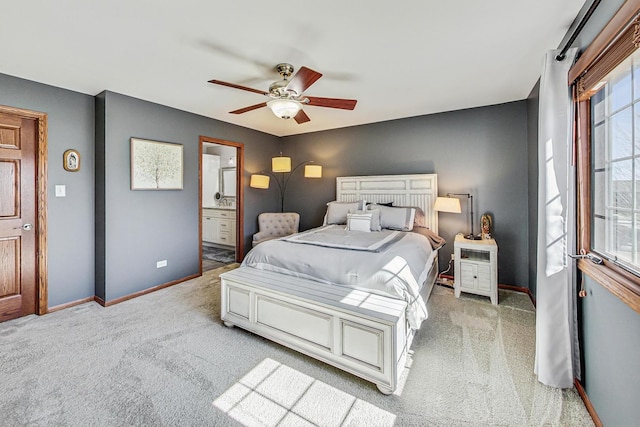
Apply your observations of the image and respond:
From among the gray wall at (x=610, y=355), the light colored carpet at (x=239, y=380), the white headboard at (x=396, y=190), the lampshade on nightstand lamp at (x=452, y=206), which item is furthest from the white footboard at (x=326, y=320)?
the white headboard at (x=396, y=190)

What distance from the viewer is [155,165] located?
3.64 meters

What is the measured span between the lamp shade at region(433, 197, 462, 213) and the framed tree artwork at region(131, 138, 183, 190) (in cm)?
359

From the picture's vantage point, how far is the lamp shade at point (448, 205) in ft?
11.9

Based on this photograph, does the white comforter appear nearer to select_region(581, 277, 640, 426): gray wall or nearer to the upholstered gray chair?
select_region(581, 277, 640, 426): gray wall

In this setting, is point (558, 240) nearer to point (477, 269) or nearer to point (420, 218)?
point (477, 269)

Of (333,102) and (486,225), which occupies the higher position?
(333,102)

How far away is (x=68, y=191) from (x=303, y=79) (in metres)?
3.00

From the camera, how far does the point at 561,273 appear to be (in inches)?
69.9

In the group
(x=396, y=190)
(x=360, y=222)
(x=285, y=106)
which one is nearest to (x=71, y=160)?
(x=285, y=106)

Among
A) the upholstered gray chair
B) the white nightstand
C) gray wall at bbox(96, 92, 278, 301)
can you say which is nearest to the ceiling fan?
gray wall at bbox(96, 92, 278, 301)

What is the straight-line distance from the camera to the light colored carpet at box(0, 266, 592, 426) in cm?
162

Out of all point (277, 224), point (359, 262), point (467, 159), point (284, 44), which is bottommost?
point (359, 262)

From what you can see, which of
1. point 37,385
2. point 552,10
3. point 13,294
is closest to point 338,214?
point 552,10

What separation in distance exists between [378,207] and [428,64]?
79.1 inches
